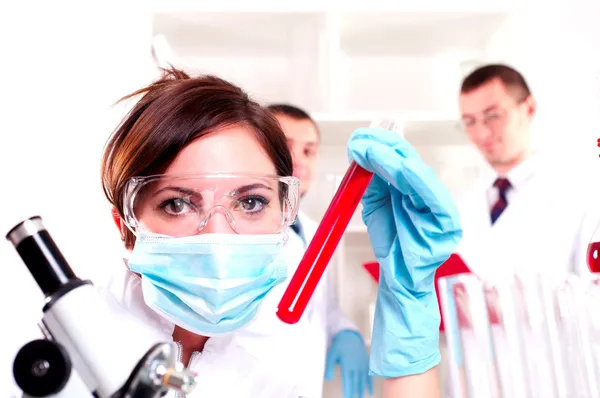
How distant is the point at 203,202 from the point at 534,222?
1.61 meters

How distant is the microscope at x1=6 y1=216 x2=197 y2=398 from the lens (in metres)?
0.59

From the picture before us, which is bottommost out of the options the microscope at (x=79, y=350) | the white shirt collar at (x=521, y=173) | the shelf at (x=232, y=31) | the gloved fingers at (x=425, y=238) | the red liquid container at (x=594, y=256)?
the white shirt collar at (x=521, y=173)

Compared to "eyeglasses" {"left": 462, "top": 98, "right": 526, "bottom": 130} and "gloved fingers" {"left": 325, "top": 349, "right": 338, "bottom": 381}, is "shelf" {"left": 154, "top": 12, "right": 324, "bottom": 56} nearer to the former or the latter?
"eyeglasses" {"left": 462, "top": 98, "right": 526, "bottom": 130}

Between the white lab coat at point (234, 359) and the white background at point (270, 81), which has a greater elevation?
the white background at point (270, 81)

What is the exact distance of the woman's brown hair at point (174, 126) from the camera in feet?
3.48

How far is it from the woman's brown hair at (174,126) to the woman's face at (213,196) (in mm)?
26

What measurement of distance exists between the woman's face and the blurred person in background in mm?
698

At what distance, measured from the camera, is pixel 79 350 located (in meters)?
0.62

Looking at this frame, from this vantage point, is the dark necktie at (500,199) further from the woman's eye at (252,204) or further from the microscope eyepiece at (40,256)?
the microscope eyepiece at (40,256)

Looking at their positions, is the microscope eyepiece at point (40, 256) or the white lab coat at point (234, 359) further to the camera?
the white lab coat at point (234, 359)

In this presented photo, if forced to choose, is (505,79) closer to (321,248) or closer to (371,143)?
(371,143)

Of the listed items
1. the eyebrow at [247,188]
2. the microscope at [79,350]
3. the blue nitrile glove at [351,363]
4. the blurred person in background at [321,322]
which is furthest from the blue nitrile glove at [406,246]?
the blue nitrile glove at [351,363]

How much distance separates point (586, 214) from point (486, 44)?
1.01 metres

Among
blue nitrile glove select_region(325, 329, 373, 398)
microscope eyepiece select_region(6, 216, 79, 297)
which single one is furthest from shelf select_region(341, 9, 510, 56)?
microscope eyepiece select_region(6, 216, 79, 297)
